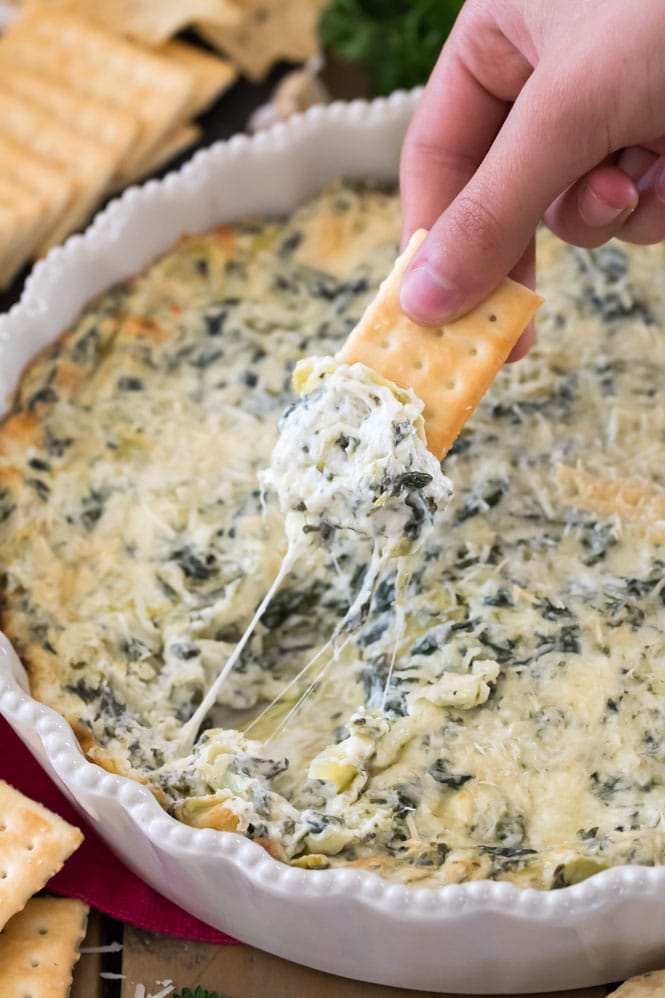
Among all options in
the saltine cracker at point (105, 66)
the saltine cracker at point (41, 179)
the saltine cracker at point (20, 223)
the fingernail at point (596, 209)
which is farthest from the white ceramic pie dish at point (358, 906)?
the fingernail at point (596, 209)

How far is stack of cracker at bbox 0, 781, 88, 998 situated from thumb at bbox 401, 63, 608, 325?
1.41 metres

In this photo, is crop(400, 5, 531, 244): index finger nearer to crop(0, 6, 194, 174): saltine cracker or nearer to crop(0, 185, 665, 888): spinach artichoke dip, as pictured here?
crop(0, 185, 665, 888): spinach artichoke dip

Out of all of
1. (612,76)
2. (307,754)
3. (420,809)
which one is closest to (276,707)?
(307,754)

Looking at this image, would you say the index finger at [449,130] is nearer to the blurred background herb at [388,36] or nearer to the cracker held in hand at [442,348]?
the cracker held in hand at [442,348]

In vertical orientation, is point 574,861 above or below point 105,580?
below

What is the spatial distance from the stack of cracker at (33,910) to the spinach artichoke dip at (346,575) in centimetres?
22

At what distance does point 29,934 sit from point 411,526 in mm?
1259

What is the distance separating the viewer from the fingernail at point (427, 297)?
2.55m

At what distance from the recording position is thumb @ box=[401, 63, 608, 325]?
Answer: 2.39 meters

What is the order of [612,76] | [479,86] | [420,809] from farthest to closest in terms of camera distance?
[479,86]
[420,809]
[612,76]

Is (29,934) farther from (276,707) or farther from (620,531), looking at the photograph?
(620,531)

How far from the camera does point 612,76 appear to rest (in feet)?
7.68

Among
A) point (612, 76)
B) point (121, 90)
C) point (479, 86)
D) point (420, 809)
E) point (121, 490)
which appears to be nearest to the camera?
point (612, 76)

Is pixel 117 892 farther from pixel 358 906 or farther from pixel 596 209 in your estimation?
pixel 596 209
